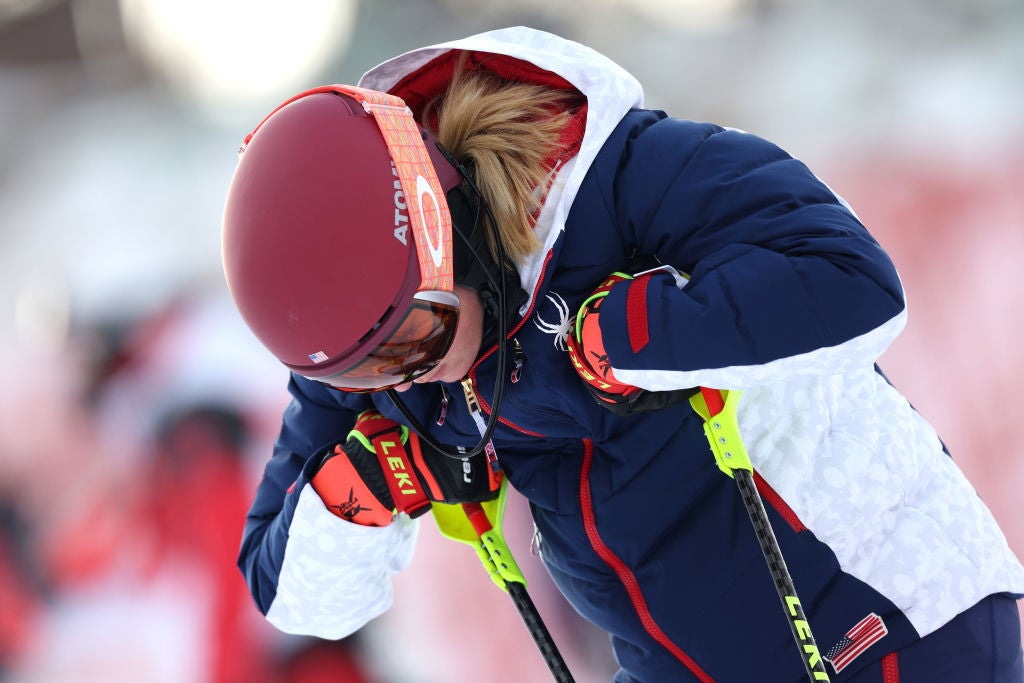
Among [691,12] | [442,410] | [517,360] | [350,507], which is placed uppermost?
[691,12]

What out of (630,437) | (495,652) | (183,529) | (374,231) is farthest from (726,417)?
(183,529)

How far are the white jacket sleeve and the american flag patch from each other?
2.34ft

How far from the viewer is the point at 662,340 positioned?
102cm

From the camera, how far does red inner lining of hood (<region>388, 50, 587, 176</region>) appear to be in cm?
112

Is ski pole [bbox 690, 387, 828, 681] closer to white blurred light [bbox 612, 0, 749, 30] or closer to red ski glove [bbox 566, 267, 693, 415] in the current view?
red ski glove [bbox 566, 267, 693, 415]

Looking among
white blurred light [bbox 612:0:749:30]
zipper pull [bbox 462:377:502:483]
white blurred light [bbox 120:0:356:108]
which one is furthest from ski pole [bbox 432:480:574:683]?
white blurred light [bbox 612:0:749:30]

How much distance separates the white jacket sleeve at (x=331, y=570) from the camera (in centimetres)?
141

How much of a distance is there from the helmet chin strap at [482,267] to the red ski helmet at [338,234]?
0.04 m

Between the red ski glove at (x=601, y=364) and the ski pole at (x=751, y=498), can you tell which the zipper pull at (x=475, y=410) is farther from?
the ski pole at (x=751, y=498)

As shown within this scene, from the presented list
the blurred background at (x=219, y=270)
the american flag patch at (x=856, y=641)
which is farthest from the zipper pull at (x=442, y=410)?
the blurred background at (x=219, y=270)

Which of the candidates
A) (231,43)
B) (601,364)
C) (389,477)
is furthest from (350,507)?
(231,43)

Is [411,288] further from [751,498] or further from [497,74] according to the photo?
[751,498]

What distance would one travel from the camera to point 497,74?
120cm

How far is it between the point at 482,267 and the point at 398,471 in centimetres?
42
